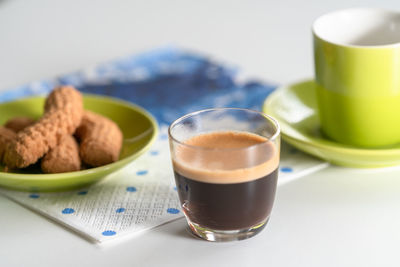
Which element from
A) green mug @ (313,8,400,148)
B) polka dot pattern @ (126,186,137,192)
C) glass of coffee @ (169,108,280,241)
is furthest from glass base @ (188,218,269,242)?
green mug @ (313,8,400,148)

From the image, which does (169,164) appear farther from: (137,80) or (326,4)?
(326,4)

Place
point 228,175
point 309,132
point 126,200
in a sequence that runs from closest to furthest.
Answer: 1. point 228,175
2. point 126,200
3. point 309,132

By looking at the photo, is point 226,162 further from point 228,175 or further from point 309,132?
point 309,132

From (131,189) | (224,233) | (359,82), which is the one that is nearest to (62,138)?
(131,189)

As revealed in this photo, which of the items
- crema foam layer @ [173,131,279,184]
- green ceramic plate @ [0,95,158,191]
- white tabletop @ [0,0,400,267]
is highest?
crema foam layer @ [173,131,279,184]

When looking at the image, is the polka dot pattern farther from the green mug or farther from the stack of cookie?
the green mug

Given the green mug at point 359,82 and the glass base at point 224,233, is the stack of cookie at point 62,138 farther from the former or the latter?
the green mug at point 359,82
